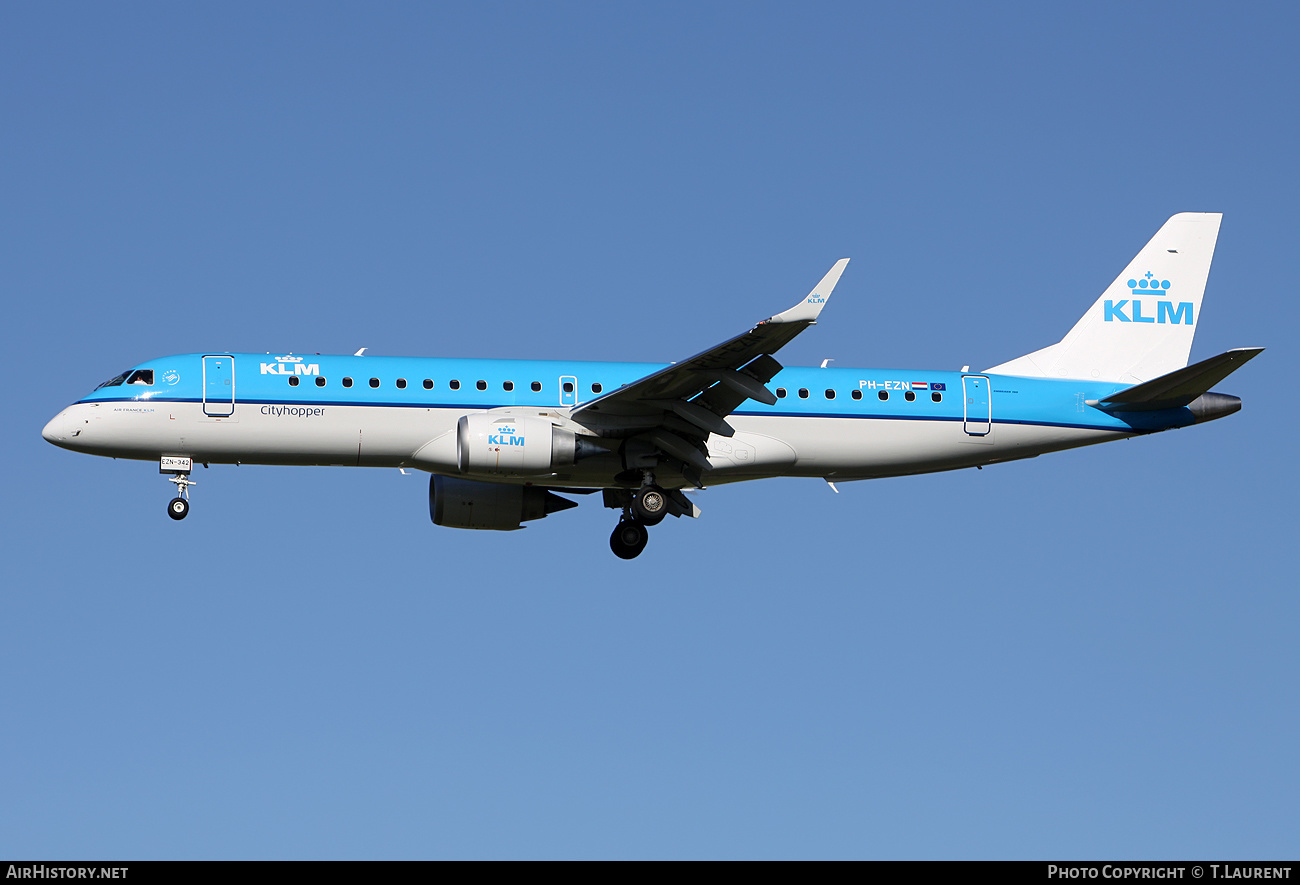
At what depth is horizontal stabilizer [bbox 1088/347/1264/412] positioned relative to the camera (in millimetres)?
33094

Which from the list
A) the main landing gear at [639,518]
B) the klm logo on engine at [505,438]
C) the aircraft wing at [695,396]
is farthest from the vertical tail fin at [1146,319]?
the klm logo on engine at [505,438]

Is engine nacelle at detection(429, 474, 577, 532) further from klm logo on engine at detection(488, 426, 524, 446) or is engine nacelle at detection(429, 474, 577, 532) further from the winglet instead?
the winglet

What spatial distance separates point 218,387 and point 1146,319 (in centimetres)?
2192

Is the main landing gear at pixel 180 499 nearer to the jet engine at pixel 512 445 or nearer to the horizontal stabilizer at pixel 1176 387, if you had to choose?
the jet engine at pixel 512 445

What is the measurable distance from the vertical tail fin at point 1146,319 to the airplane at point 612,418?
0.17m

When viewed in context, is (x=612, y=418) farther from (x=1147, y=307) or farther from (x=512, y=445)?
A: (x=1147, y=307)

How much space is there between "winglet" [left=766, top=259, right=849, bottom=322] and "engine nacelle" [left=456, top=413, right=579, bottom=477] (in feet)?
19.6

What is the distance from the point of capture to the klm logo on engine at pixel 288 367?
33.4m

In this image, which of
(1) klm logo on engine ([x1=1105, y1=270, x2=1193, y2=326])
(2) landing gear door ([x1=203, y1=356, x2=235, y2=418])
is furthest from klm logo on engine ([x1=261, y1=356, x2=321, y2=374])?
(1) klm logo on engine ([x1=1105, y1=270, x2=1193, y2=326])

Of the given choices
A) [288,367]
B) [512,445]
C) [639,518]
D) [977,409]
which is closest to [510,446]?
[512,445]

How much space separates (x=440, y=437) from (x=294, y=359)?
3629 mm

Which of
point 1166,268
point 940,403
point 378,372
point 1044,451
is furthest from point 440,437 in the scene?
point 1166,268

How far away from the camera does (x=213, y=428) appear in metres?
33.1
